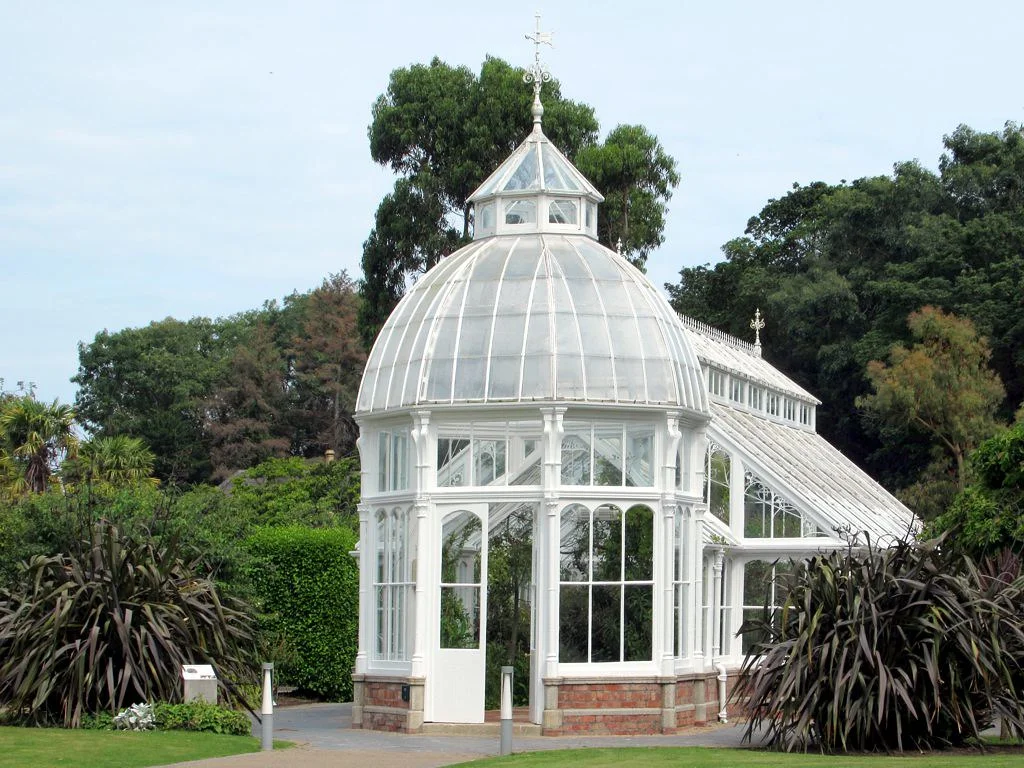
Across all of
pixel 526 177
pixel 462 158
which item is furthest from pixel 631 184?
pixel 526 177

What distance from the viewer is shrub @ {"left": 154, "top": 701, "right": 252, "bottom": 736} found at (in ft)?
63.9

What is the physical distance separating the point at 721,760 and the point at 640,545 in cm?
518

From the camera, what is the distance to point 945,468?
44.0 m

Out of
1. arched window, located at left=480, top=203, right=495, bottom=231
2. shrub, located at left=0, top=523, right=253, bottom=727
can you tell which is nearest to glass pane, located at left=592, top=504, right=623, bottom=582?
shrub, located at left=0, top=523, right=253, bottom=727

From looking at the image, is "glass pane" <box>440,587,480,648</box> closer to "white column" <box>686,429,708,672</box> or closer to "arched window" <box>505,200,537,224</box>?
"white column" <box>686,429,708,672</box>

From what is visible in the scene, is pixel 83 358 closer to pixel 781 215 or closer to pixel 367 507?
pixel 781 215

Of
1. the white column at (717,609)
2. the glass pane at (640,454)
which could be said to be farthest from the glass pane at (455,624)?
the white column at (717,609)

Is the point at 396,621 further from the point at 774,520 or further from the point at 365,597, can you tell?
the point at 774,520

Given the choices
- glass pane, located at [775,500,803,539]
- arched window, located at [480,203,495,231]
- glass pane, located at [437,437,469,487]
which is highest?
arched window, located at [480,203,495,231]

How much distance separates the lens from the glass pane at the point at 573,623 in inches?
850

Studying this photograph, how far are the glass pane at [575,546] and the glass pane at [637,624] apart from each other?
693 millimetres

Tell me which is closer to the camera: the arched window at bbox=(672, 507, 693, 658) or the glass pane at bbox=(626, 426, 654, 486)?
the glass pane at bbox=(626, 426, 654, 486)

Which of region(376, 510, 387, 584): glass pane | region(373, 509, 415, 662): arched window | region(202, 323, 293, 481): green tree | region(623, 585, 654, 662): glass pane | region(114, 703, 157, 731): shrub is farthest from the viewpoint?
region(202, 323, 293, 481): green tree

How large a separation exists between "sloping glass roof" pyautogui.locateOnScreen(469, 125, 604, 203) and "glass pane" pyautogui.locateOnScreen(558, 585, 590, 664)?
20.1ft
